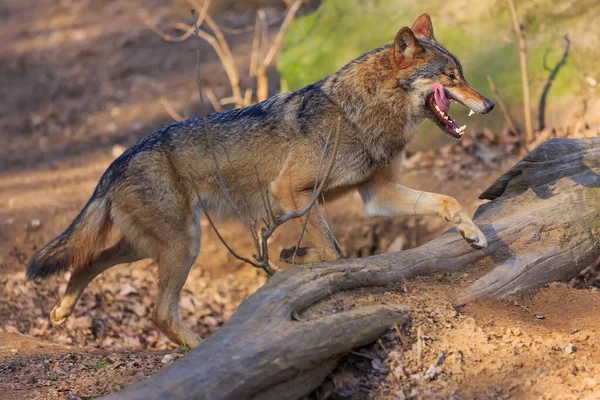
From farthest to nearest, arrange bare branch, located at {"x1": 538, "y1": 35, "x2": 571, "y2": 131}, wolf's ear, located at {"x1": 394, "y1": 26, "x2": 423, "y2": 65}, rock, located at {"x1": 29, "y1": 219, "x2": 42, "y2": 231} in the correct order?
bare branch, located at {"x1": 538, "y1": 35, "x2": 571, "y2": 131}, rock, located at {"x1": 29, "y1": 219, "x2": 42, "y2": 231}, wolf's ear, located at {"x1": 394, "y1": 26, "x2": 423, "y2": 65}

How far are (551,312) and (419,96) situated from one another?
202cm

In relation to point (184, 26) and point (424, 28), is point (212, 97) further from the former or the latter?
point (424, 28)

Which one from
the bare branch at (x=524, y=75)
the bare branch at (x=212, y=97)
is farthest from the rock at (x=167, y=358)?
the bare branch at (x=524, y=75)

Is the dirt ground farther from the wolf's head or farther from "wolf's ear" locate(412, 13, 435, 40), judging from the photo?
"wolf's ear" locate(412, 13, 435, 40)

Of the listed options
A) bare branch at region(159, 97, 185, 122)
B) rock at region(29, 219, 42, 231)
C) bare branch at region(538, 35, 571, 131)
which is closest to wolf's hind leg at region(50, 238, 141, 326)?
rock at region(29, 219, 42, 231)

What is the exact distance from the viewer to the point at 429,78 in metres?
5.68

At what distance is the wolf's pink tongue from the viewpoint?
18.5 ft

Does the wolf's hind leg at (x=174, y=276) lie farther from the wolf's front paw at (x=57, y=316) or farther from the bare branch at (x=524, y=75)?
the bare branch at (x=524, y=75)

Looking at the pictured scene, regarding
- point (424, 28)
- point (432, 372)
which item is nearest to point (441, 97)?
point (424, 28)

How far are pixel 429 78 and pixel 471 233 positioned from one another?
54.3 inches

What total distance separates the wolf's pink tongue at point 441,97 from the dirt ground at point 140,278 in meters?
1.43

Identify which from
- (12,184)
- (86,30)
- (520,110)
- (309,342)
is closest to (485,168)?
(520,110)

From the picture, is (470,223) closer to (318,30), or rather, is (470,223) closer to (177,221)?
(177,221)

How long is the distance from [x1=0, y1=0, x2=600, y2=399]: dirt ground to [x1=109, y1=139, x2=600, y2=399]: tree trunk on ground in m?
0.15
